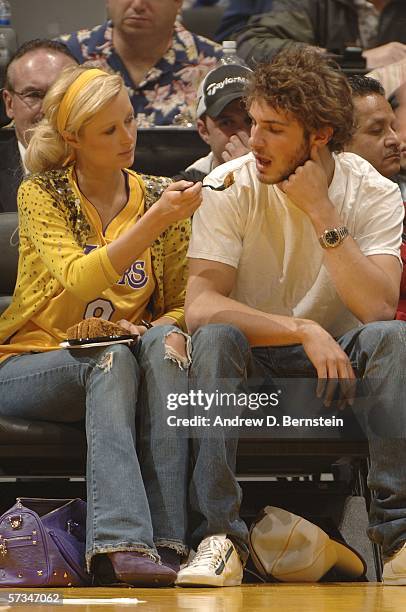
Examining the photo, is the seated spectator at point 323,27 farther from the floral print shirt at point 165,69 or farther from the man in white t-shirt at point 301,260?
the man in white t-shirt at point 301,260

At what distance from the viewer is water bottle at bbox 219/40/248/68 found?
321 centimetres

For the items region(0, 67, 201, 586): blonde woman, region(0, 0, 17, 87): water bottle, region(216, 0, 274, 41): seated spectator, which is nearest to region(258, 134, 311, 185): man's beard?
region(0, 67, 201, 586): blonde woman

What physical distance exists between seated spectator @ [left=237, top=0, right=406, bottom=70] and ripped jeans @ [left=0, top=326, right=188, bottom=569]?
4.81 feet

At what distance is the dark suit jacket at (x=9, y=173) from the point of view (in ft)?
9.63

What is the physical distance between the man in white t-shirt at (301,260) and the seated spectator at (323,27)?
0.94m

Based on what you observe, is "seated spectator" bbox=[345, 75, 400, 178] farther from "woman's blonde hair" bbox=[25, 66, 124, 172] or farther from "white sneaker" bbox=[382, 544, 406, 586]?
"white sneaker" bbox=[382, 544, 406, 586]

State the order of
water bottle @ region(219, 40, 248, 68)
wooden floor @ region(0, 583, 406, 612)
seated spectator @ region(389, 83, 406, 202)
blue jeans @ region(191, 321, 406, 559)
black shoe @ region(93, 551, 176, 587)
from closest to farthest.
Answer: wooden floor @ region(0, 583, 406, 612), black shoe @ region(93, 551, 176, 587), blue jeans @ region(191, 321, 406, 559), seated spectator @ region(389, 83, 406, 202), water bottle @ region(219, 40, 248, 68)

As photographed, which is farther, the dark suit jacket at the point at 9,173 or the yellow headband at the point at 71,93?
the dark suit jacket at the point at 9,173

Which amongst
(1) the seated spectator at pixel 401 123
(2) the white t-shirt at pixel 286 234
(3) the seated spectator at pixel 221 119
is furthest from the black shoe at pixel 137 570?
(1) the seated spectator at pixel 401 123

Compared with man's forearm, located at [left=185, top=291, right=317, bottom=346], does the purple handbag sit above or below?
below

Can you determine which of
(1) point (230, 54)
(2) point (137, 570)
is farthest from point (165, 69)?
(2) point (137, 570)

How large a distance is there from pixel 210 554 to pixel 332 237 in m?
0.71

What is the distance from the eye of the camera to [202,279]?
233cm

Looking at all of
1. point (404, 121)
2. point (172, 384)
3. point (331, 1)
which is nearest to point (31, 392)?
point (172, 384)
